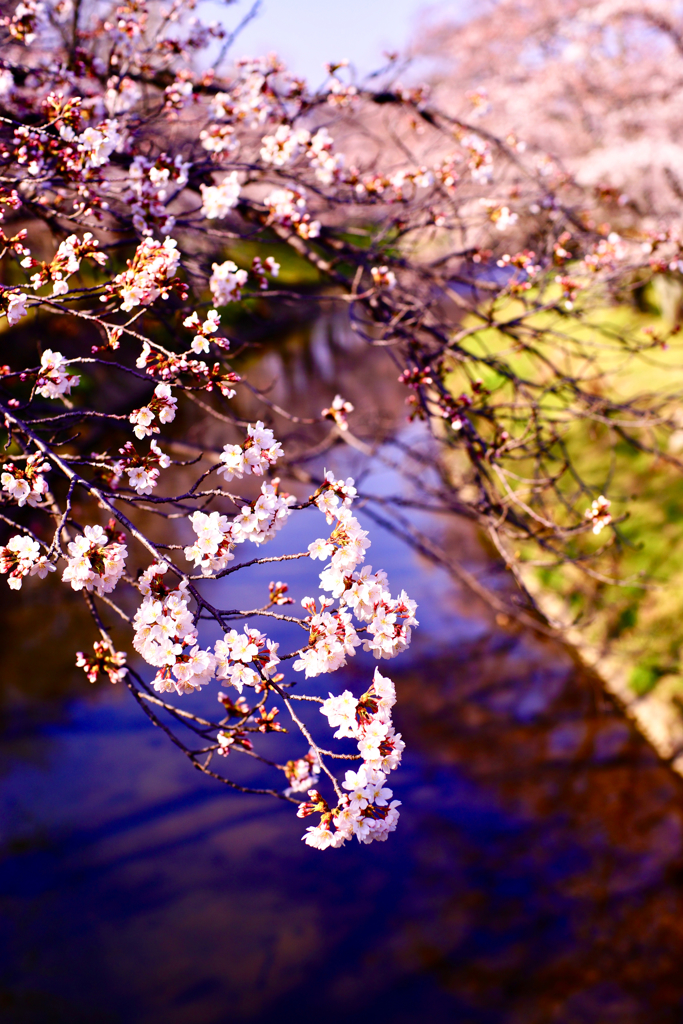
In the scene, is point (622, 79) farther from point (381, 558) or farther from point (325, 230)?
point (325, 230)

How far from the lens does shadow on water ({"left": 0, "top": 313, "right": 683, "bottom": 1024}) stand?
470cm

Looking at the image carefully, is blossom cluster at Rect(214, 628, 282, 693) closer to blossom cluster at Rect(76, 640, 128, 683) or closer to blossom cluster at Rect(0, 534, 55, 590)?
blossom cluster at Rect(76, 640, 128, 683)

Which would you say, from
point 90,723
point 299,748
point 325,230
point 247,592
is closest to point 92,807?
point 90,723

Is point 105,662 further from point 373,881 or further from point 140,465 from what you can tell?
point 373,881

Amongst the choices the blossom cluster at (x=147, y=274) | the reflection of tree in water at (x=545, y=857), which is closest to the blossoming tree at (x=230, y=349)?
the blossom cluster at (x=147, y=274)

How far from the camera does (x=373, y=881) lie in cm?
558

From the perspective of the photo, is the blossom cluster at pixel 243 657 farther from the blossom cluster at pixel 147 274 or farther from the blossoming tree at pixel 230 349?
the blossom cluster at pixel 147 274

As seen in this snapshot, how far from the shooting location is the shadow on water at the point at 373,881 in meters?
4.70

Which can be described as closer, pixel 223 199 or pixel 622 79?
pixel 223 199

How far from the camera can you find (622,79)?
1303cm

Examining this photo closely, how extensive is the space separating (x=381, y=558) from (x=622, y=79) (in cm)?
1072

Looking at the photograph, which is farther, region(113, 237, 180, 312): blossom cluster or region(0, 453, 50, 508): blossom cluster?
region(113, 237, 180, 312): blossom cluster

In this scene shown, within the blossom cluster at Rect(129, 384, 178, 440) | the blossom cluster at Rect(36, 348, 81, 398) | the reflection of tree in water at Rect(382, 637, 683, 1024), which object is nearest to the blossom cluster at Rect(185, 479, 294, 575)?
the blossom cluster at Rect(129, 384, 178, 440)

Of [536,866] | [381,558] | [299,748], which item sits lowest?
[536,866]
